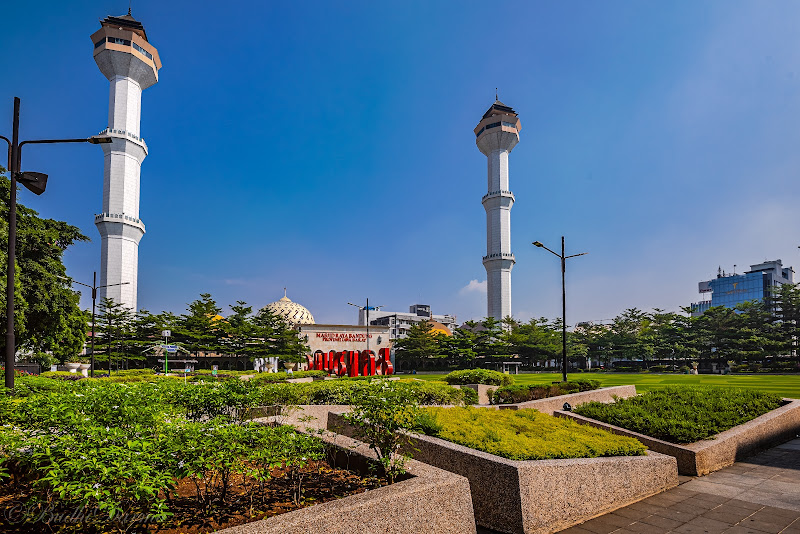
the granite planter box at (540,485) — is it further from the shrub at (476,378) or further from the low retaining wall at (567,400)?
the shrub at (476,378)

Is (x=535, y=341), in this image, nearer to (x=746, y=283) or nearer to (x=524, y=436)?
(x=524, y=436)

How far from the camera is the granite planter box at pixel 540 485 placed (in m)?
5.81

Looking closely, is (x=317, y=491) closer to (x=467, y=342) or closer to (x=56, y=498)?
(x=56, y=498)

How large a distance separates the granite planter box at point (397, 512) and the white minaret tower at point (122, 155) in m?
74.0

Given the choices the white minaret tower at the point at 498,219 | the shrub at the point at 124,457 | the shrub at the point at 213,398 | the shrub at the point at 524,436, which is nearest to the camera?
the shrub at the point at 124,457

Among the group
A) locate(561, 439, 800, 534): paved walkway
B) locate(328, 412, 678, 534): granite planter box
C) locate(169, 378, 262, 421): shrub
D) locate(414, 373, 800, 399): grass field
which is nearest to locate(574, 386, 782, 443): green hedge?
locate(561, 439, 800, 534): paved walkway

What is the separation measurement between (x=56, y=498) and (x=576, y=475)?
578cm

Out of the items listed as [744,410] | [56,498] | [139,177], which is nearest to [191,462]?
[56,498]

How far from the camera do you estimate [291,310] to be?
8369 cm

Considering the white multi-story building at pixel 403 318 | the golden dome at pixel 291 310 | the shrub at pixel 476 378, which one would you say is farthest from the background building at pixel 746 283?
the shrub at pixel 476 378

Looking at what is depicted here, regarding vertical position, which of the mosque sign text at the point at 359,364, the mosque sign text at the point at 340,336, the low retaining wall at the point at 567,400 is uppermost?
the mosque sign text at the point at 340,336

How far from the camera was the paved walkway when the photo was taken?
19.5 feet

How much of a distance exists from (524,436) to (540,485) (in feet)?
5.31

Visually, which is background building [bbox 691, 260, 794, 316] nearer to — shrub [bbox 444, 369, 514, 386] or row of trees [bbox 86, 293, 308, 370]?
row of trees [bbox 86, 293, 308, 370]
